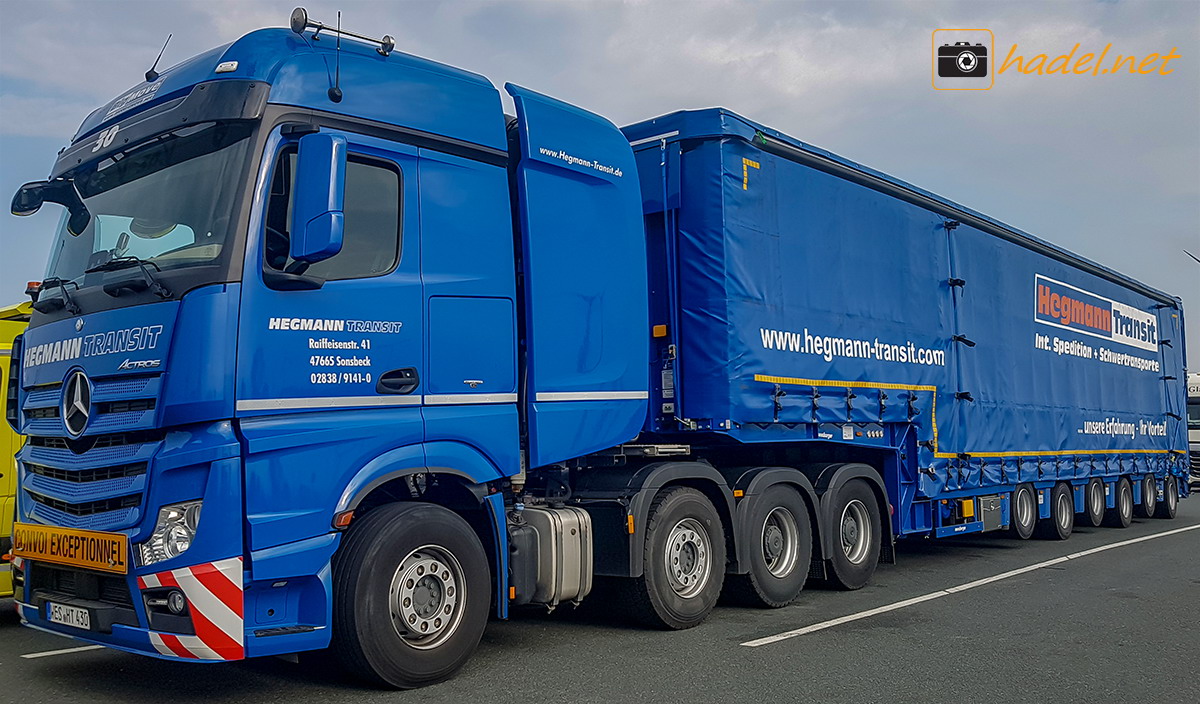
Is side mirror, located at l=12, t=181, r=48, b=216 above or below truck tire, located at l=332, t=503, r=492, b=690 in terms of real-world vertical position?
above

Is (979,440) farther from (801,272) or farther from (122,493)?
(122,493)

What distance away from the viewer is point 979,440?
1207 cm

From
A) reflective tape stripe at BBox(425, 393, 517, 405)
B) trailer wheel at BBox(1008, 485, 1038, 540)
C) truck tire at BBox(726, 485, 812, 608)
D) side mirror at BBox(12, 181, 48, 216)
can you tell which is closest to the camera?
reflective tape stripe at BBox(425, 393, 517, 405)

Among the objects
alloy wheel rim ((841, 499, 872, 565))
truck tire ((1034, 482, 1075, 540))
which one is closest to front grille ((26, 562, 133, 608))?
alloy wheel rim ((841, 499, 872, 565))

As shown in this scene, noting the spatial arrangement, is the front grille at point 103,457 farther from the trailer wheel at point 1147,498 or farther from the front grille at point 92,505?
the trailer wheel at point 1147,498

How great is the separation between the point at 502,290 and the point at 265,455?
191 centimetres

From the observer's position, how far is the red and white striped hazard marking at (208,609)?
16.7 feet

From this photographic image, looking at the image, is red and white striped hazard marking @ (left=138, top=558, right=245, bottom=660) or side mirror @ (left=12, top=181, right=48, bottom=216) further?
side mirror @ (left=12, top=181, right=48, bottom=216)

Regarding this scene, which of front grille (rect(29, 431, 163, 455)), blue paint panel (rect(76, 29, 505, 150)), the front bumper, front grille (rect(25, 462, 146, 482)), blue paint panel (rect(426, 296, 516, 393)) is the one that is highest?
blue paint panel (rect(76, 29, 505, 150))

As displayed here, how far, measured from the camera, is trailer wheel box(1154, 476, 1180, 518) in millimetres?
19109

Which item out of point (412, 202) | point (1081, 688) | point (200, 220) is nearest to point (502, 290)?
point (412, 202)

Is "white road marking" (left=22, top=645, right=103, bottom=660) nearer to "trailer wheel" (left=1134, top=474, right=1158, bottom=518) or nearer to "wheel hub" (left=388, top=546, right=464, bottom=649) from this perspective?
"wheel hub" (left=388, top=546, right=464, bottom=649)

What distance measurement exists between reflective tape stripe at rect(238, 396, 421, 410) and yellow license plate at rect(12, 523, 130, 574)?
0.89 meters

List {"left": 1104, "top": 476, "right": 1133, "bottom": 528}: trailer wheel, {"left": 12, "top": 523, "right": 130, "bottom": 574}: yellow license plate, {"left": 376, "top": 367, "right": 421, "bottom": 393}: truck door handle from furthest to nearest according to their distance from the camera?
{"left": 1104, "top": 476, "right": 1133, "bottom": 528}: trailer wheel < {"left": 376, "top": 367, "right": 421, "bottom": 393}: truck door handle < {"left": 12, "top": 523, "right": 130, "bottom": 574}: yellow license plate
